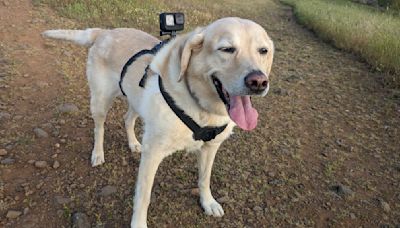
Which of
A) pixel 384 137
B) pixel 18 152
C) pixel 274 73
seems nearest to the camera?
pixel 18 152

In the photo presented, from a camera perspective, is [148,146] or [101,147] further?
[101,147]

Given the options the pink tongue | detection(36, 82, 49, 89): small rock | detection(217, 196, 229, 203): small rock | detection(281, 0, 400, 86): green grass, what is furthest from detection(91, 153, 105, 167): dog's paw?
detection(281, 0, 400, 86): green grass

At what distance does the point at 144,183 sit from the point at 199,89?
30.8 inches

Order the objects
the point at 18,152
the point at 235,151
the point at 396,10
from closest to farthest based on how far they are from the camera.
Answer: the point at 18,152 → the point at 235,151 → the point at 396,10

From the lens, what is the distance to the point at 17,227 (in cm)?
261

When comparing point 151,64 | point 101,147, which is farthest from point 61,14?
point 151,64

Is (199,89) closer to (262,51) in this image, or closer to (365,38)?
(262,51)

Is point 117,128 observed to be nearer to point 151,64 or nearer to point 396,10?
point 151,64

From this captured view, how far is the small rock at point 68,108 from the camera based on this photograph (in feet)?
13.1

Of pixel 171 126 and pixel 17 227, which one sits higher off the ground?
pixel 171 126

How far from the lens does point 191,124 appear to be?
2.39m

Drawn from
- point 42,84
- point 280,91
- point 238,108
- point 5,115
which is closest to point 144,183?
point 238,108

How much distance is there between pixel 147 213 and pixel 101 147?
0.84m

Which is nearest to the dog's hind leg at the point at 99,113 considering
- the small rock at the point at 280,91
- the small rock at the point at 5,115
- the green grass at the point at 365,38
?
the small rock at the point at 5,115
